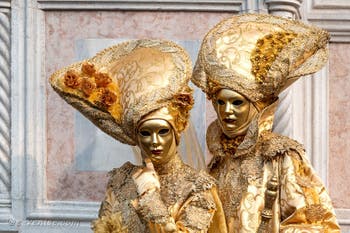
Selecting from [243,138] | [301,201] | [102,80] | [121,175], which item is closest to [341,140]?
[243,138]

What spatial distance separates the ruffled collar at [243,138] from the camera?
4.76 m

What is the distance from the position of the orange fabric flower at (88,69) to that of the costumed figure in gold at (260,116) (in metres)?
0.40

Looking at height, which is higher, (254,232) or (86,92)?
(86,92)

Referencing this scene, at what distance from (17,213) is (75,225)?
10.9 inches

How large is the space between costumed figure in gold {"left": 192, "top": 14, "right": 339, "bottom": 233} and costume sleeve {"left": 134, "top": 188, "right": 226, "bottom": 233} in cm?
18

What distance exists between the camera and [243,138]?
4840 millimetres

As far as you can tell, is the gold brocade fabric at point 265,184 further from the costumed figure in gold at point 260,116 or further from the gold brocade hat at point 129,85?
the gold brocade hat at point 129,85

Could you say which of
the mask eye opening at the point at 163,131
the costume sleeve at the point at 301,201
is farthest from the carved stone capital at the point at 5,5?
the costume sleeve at the point at 301,201

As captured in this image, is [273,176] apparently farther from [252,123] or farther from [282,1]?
[282,1]

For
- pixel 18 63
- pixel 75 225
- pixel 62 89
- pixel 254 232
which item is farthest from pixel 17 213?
pixel 254 232

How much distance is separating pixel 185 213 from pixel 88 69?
69 cm

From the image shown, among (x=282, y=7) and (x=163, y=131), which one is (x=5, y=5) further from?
(x=163, y=131)

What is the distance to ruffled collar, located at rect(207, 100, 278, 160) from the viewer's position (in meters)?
4.76

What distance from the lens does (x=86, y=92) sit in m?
4.86
